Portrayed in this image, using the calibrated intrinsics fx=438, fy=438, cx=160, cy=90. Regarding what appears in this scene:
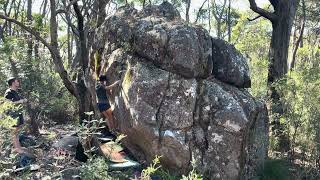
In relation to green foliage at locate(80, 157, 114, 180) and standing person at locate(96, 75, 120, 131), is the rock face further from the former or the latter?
green foliage at locate(80, 157, 114, 180)

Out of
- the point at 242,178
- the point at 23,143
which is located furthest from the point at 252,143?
the point at 23,143

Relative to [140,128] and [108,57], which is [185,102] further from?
[108,57]

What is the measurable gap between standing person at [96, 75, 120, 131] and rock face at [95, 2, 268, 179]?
0.19 meters

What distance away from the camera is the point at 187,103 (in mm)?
8195

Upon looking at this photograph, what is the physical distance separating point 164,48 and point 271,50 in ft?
12.6

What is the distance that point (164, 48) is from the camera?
8609 mm

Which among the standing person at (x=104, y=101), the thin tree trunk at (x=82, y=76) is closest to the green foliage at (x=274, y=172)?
the standing person at (x=104, y=101)

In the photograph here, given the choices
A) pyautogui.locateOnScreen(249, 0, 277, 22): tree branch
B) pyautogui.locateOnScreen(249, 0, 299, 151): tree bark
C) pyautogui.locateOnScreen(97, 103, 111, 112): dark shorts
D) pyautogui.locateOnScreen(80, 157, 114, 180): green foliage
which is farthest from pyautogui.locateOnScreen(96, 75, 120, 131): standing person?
pyautogui.locateOnScreen(249, 0, 277, 22): tree branch

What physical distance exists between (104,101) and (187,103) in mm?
2148

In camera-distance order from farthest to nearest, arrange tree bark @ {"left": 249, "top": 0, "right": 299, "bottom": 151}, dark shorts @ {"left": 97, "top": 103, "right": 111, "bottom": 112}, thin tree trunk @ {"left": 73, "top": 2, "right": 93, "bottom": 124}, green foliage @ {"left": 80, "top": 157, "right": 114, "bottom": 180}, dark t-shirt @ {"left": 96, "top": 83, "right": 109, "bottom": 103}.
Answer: tree bark @ {"left": 249, "top": 0, "right": 299, "bottom": 151}
dark t-shirt @ {"left": 96, "top": 83, "right": 109, "bottom": 103}
dark shorts @ {"left": 97, "top": 103, "right": 111, "bottom": 112}
thin tree trunk @ {"left": 73, "top": 2, "right": 93, "bottom": 124}
green foliage @ {"left": 80, "top": 157, "right": 114, "bottom": 180}

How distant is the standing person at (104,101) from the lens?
927 centimetres

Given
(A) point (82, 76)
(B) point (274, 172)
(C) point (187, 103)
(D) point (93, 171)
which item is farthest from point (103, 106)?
(D) point (93, 171)

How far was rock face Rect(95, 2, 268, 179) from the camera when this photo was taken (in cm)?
804

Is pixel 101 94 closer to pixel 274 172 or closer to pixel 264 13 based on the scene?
pixel 274 172
